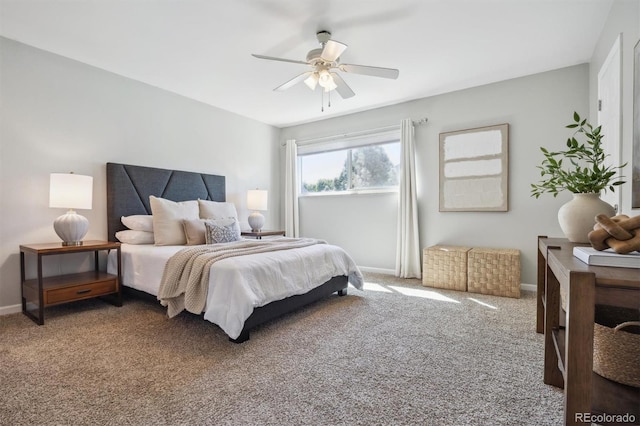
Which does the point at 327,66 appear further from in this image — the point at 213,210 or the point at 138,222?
the point at 138,222

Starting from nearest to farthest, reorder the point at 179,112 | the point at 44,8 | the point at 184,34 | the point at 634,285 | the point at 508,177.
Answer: the point at 634,285
the point at 44,8
the point at 184,34
the point at 508,177
the point at 179,112

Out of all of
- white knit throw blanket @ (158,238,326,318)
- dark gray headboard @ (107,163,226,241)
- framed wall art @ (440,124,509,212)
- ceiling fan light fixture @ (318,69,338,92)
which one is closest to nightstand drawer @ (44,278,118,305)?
dark gray headboard @ (107,163,226,241)

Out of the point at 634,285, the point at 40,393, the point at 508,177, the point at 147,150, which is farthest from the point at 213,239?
the point at 508,177

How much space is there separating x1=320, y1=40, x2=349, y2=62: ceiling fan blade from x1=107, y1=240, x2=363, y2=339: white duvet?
1711 mm

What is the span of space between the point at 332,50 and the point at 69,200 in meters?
2.70

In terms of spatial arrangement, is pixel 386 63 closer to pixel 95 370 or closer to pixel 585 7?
pixel 585 7

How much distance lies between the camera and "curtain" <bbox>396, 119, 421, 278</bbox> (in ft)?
14.1

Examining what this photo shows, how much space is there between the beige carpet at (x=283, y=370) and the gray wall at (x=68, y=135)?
0.90 m

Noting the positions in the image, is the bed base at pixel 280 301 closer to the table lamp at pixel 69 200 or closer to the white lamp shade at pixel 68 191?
the table lamp at pixel 69 200

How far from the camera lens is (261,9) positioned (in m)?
2.40

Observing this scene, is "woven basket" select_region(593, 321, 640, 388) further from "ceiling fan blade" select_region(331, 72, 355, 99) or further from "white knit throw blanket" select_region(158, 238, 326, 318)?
"ceiling fan blade" select_region(331, 72, 355, 99)

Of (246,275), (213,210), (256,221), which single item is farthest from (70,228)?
(256,221)

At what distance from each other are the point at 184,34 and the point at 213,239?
6.48 feet

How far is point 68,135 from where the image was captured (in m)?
3.19
